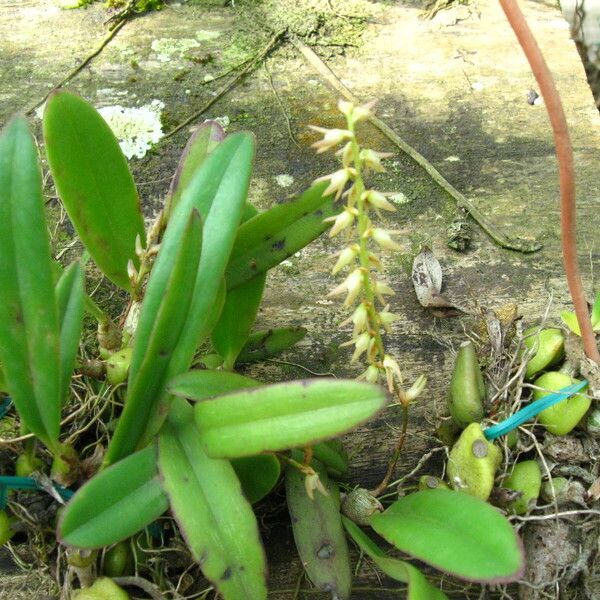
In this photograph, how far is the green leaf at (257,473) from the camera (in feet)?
2.58

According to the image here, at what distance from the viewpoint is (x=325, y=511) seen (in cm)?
83

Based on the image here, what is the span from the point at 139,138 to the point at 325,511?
78 centimetres

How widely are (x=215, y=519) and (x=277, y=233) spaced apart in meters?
0.35

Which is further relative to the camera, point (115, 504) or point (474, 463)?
point (474, 463)

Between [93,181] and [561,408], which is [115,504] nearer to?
[93,181]

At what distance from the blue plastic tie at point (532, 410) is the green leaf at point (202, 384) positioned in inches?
12.0

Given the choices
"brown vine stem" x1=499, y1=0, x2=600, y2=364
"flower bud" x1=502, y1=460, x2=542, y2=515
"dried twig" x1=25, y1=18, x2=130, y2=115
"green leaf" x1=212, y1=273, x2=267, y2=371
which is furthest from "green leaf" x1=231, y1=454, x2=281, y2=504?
"dried twig" x1=25, y1=18, x2=130, y2=115

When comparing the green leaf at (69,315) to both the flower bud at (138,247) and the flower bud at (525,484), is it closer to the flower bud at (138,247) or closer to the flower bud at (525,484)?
the flower bud at (138,247)

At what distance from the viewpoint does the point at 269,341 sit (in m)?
0.99

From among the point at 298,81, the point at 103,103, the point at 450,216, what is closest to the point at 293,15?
the point at 298,81

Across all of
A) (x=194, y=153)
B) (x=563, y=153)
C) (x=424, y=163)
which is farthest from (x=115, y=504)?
(x=424, y=163)

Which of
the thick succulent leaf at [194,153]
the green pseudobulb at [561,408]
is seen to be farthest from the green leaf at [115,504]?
the green pseudobulb at [561,408]

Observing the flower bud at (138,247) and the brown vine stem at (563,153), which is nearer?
the brown vine stem at (563,153)

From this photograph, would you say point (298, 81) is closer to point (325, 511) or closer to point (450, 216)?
point (450, 216)
